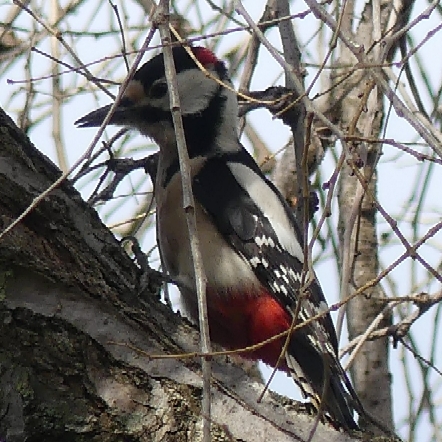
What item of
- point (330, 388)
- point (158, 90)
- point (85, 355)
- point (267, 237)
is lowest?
point (85, 355)

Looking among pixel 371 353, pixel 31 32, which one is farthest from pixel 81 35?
pixel 371 353

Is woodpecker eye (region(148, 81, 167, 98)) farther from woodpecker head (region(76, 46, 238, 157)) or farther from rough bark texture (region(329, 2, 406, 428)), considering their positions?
rough bark texture (region(329, 2, 406, 428))

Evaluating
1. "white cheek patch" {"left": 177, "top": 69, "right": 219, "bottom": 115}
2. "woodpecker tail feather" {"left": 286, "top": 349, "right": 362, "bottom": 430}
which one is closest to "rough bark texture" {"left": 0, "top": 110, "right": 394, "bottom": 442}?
"woodpecker tail feather" {"left": 286, "top": 349, "right": 362, "bottom": 430}

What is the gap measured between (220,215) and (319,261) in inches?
27.3

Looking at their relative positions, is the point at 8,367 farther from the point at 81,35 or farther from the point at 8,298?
the point at 81,35

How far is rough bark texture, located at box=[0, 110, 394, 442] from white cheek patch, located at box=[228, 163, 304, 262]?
744mm

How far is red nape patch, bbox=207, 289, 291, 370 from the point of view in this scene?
211 centimetres

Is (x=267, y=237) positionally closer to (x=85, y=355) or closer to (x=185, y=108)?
(x=185, y=108)

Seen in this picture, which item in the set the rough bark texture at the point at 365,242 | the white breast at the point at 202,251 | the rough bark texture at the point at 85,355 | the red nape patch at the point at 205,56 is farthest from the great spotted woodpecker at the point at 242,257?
the rough bark texture at the point at 85,355

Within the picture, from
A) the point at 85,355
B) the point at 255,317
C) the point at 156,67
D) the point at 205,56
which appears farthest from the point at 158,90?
the point at 85,355

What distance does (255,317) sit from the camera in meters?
2.13

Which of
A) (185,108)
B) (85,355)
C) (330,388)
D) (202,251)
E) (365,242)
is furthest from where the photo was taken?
(185,108)

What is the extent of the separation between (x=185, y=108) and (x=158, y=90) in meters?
0.12

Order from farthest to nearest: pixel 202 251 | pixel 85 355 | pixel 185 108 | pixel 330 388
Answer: pixel 185 108
pixel 202 251
pixel 330 388
pixel 85 355
